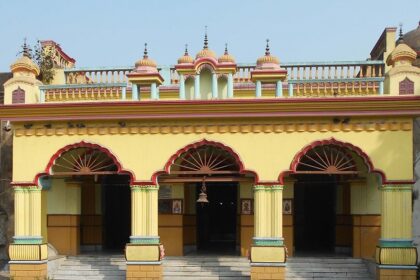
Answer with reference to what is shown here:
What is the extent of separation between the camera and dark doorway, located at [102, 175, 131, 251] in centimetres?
1423

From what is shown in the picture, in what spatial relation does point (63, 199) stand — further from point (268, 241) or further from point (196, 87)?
point (268, 241)

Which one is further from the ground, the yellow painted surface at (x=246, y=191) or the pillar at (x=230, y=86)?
the pillar at (x=230, y=86)

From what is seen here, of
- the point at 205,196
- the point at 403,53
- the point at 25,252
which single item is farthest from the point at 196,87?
the point at 25,252

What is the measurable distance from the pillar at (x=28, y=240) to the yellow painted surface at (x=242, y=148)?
0.37 meters

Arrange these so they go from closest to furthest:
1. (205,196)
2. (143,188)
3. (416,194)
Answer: (205,196), (143,188), (416,194)

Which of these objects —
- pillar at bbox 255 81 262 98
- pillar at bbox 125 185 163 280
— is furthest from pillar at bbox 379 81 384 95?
pillar at bbox 125 185 163 280

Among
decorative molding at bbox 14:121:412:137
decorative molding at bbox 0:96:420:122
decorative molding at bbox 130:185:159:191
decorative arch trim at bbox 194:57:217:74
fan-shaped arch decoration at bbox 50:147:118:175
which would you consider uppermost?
decorative arch trim at bbox 194:57:217:74

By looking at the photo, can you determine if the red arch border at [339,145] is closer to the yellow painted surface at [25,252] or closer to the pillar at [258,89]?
the pillar at [258,89]

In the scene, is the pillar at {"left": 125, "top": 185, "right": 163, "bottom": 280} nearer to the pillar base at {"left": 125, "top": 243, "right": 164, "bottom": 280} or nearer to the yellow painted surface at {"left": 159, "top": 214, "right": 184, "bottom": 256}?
the pillar base at {"left": 125, "top": 243, "right": 164, "bottom": 280}

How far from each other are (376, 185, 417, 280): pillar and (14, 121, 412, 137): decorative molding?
3.90 feet

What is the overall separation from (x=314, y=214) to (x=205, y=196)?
440cm

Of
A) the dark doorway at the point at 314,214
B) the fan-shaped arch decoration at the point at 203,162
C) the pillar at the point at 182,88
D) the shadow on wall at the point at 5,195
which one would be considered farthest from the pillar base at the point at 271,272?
the shadow on wall at the point at 5,195

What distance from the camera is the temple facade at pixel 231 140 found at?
10797mm

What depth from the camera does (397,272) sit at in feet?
34.9
